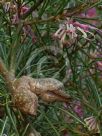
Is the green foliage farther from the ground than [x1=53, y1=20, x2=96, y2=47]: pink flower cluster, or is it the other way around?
[x1=53, y1=20, x2=96, y2=47]: pink flower cluster

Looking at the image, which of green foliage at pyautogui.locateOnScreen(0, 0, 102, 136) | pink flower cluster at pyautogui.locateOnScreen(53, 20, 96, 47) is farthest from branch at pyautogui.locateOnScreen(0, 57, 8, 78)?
pink flower cluster at pyautogui.locateOnScreen(53, 20, 96, 47)

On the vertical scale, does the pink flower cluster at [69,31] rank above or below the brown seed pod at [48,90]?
above

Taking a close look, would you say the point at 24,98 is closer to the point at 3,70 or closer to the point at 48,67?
the point at 3,70

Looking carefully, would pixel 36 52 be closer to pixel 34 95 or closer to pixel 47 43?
pixel 47 43

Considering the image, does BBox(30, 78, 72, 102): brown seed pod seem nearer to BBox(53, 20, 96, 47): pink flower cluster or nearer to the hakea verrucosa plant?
the hakea verrucosa plant

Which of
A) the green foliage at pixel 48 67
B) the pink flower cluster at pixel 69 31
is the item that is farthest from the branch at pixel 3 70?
the pink flower cluster at pixel 69 31

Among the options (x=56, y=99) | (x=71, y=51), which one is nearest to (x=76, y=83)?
(x=71, y=51)

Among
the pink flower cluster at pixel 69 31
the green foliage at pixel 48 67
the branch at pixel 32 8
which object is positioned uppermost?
the branch at pixel 32 8

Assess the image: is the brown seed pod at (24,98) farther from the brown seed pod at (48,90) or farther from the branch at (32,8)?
the branch at (32,8)
